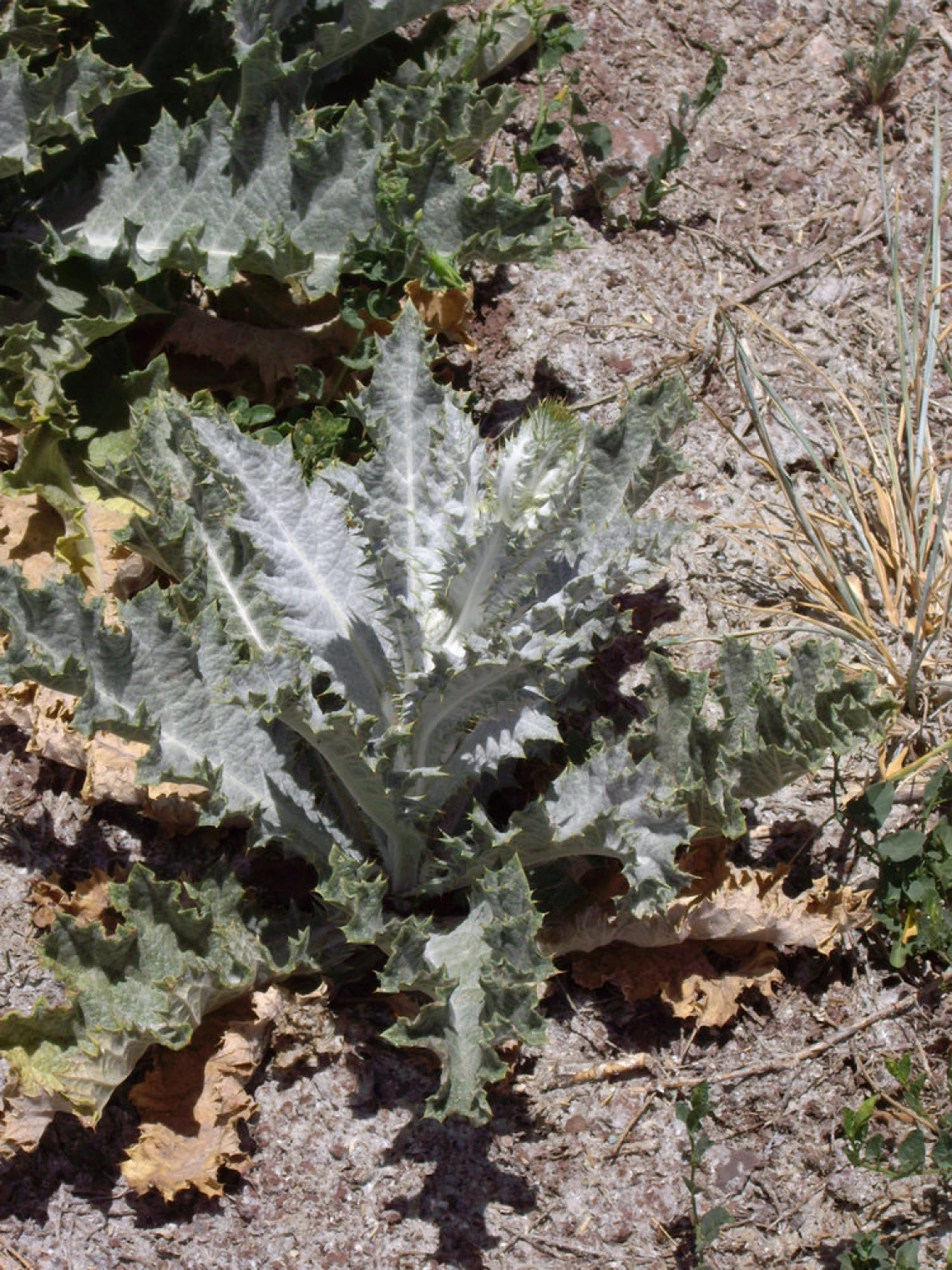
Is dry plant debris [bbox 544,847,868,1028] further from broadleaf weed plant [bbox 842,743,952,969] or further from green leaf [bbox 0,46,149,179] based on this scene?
green leaf [bbox 0,46,149,179]

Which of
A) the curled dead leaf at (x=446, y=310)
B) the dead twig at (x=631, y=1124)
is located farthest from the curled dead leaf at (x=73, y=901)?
the curled dead leaf at (x=446, y=310)

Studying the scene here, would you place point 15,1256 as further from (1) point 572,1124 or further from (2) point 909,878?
(2) point 909,878

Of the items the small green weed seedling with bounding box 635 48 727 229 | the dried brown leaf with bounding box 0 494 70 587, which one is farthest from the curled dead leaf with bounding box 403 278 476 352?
the dried brown leaf with bounding box 0 494 70 587

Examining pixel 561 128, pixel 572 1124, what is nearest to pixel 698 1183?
pixel 572 1124

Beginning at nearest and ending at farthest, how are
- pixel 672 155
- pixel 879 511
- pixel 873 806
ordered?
pixel 873 806, pixel 879 511, pixel 672 155

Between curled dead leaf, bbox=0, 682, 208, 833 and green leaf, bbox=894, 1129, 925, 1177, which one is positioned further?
curled dead leaf, bbox=0, 682, 208, 833

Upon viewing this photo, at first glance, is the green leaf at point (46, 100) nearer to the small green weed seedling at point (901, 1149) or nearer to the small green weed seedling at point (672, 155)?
the small green weed seedling at point (672, 155)
